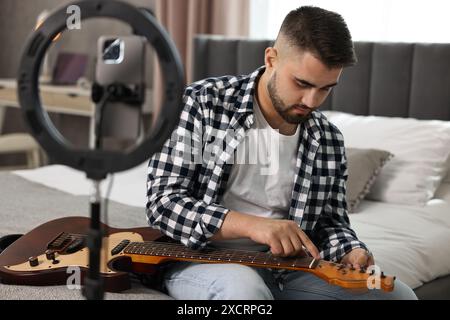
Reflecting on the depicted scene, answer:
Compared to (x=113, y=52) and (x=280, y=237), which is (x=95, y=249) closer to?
(x=113, y=52)

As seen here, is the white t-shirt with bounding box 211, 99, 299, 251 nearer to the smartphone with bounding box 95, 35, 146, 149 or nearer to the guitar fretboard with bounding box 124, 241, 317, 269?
the guitar fretboard with bounding box 124, 241, 317, 269

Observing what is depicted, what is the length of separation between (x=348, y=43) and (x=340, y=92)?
1371mm

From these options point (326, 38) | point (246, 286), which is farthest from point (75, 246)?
point (326, 38)

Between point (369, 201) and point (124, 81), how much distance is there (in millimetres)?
1655

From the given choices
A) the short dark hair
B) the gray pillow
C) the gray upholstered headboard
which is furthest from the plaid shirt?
the gray upholstered headboard

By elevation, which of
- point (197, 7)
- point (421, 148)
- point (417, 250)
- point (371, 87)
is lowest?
point (417, 250)

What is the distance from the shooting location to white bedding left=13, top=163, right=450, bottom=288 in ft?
5.91

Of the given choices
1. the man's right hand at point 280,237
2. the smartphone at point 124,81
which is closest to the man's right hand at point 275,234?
the man's right hand at point 280,237

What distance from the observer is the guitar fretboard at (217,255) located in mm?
1260

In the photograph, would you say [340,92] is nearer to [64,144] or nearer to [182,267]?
[182,267]

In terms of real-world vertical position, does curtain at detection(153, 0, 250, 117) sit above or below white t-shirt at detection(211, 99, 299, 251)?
above

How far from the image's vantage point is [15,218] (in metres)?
1.96

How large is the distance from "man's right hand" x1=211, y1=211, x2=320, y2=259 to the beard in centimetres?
28
